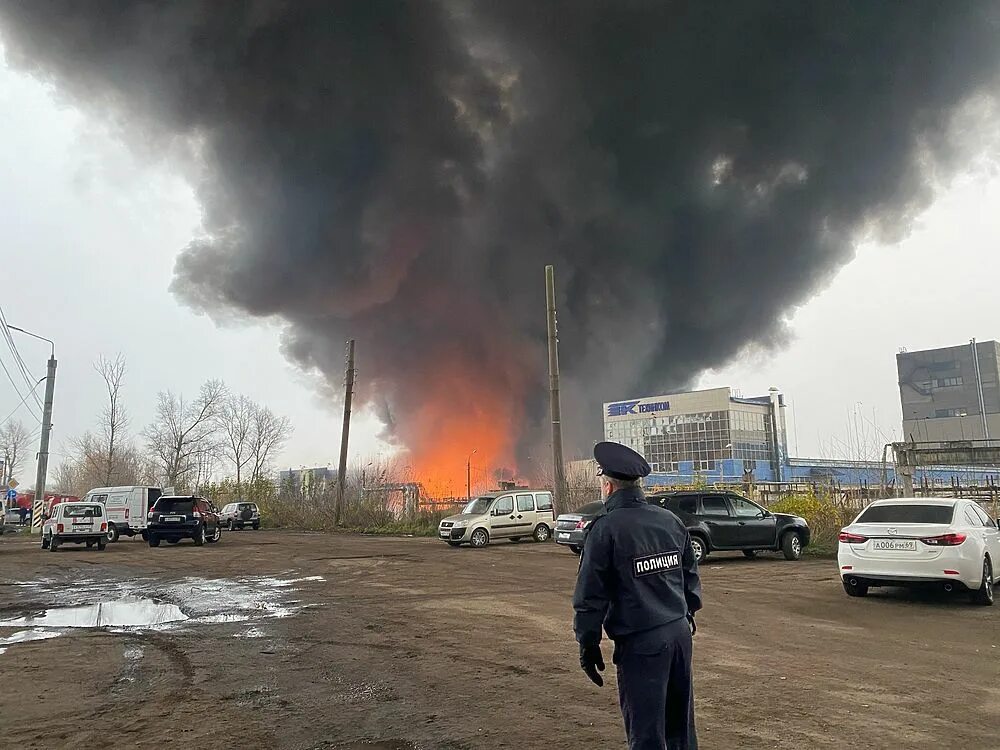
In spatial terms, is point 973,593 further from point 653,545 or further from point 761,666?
point 653,545

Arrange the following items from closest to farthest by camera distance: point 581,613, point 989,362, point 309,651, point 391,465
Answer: point 581,613 → point 309,651 → point 391,465 → point 989,362

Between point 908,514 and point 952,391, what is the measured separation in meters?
90.6

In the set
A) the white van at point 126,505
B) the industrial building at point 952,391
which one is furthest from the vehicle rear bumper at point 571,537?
the industrial building at point 952,391

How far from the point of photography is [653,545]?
11.4ft

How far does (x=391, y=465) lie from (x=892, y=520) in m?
31.7

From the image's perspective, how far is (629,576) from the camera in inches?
134

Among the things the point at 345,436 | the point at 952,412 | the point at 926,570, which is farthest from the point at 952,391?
the point at 926,570

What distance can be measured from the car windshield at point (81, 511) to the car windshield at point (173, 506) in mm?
2280

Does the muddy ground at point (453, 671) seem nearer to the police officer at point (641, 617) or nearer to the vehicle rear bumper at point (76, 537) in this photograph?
the police officer at point (641, 617)

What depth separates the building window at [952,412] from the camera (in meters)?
84.2

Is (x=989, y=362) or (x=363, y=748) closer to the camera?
(x=363, y=748)

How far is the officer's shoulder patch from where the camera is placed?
3.43m

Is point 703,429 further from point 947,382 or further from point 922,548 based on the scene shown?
point 922,548

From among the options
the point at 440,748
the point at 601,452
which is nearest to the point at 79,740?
the point at 440,748
